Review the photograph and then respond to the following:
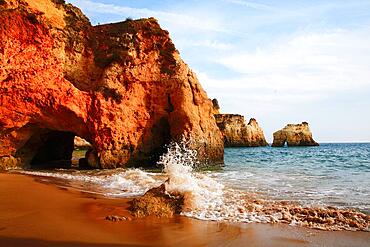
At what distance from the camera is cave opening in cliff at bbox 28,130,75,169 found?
17911 millimetres

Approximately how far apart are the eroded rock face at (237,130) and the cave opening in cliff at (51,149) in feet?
140

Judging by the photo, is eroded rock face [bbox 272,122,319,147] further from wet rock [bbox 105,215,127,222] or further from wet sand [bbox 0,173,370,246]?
wet rock [bbox 105,215,127,222]

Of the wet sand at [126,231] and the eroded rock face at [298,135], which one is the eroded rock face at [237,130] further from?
the wet sand at [126,231]

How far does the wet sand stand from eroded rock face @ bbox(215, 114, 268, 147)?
57206mm

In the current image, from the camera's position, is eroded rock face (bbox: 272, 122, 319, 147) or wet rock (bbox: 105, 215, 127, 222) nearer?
wet rock (bbox: 105, 215, 127, 222)

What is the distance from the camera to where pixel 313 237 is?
5391mm

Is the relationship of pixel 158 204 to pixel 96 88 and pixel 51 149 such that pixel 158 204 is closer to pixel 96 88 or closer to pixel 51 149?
pixel 96 88

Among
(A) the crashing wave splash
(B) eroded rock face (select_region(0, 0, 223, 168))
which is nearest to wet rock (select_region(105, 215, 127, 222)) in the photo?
(A) the crashing wave splash

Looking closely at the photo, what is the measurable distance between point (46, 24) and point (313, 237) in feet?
50.2

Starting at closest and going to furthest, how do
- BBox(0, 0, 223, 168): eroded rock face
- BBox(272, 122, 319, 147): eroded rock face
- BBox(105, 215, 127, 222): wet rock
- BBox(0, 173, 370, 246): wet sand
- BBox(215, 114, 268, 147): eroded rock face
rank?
BBox(0, 173, 370, 246): wet sand
BBox(105, 215, 127, 222): wet rock
BBox(0, 0, 223, 168): eroded rock face
BBox(215, 114, 268, 147): eroded rock face
BBox(272, 122, 319, 147): eroded rock face

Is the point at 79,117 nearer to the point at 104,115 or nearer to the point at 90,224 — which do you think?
the point at 104,115

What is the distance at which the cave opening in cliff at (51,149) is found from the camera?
17.9 m

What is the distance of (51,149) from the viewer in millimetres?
21375

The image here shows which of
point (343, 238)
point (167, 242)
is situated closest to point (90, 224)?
point (167, 242)
